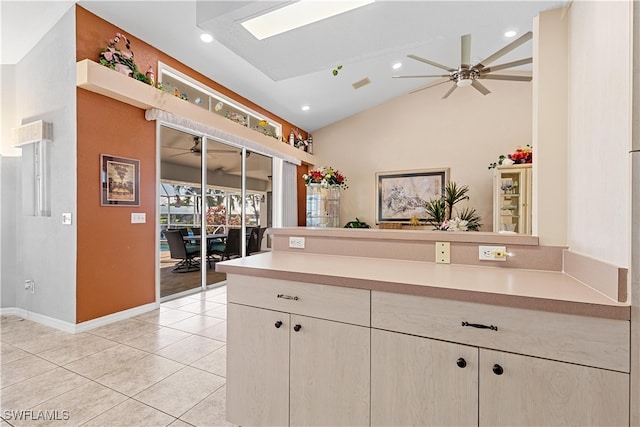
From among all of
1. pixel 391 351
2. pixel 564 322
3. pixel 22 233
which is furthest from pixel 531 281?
pixel 22 233

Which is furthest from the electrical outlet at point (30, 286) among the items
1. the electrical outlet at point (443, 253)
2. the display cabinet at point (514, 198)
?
the display cabinet at point (514, 198)

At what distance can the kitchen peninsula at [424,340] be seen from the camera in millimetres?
970

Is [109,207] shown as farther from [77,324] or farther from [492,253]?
[492,253]

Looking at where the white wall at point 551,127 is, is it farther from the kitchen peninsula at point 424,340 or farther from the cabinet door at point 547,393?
the cabinet door at point 547,393

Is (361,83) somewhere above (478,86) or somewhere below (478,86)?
above

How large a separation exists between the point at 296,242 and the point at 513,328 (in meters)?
1.36

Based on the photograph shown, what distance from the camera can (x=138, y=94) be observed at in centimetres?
315

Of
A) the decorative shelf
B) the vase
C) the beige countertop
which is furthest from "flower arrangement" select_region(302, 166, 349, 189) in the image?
the beige countertop

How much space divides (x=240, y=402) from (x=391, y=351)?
0.87 metres

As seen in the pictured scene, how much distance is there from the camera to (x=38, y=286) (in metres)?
3.18

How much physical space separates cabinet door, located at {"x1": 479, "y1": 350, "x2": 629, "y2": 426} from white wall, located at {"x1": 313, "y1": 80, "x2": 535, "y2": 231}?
16.3 ft

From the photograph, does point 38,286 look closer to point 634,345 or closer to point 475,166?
point 634,345

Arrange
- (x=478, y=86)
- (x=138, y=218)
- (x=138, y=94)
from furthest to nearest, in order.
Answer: (x=478, y=86)
(x=138, y=218)
(x=138, y=94)

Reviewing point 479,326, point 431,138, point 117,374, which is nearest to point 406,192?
point 431,138
